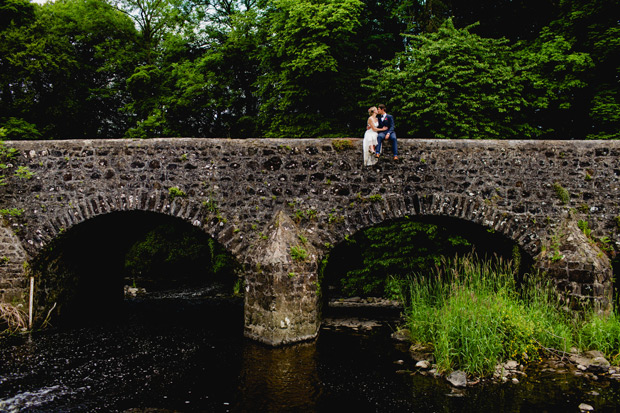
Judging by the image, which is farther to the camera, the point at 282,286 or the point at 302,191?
the point at 302,191

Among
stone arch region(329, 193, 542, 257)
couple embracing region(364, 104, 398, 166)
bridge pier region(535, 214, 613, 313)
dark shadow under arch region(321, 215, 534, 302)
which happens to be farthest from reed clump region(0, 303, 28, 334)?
bridge pier region(535, 214, 613, 313)

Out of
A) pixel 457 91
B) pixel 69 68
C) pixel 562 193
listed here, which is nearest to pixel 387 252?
pixel 457 91

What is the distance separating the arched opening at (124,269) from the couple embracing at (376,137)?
3.69 metres

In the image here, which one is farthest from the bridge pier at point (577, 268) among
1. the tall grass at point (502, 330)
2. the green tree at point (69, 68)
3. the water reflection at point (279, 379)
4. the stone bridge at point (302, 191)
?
the green tree at point (69, 68)

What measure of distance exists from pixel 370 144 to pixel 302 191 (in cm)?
143

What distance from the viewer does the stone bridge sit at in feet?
25.2

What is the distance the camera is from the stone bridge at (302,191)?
7688 millimetres

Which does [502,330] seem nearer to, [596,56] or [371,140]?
[371,140]

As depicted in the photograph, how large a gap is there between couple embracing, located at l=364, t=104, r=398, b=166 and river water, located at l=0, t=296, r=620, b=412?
3297mm

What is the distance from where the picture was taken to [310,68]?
12961mm

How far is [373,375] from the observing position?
623 cm

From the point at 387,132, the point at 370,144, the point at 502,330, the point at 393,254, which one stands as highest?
the point at 387,132

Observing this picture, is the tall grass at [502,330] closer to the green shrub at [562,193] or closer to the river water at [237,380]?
the river water at [237,380]

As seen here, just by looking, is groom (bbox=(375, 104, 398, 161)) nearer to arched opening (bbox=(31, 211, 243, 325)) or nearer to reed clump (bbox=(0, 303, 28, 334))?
arched opening (bbox=(31, 211, 243, 325))
